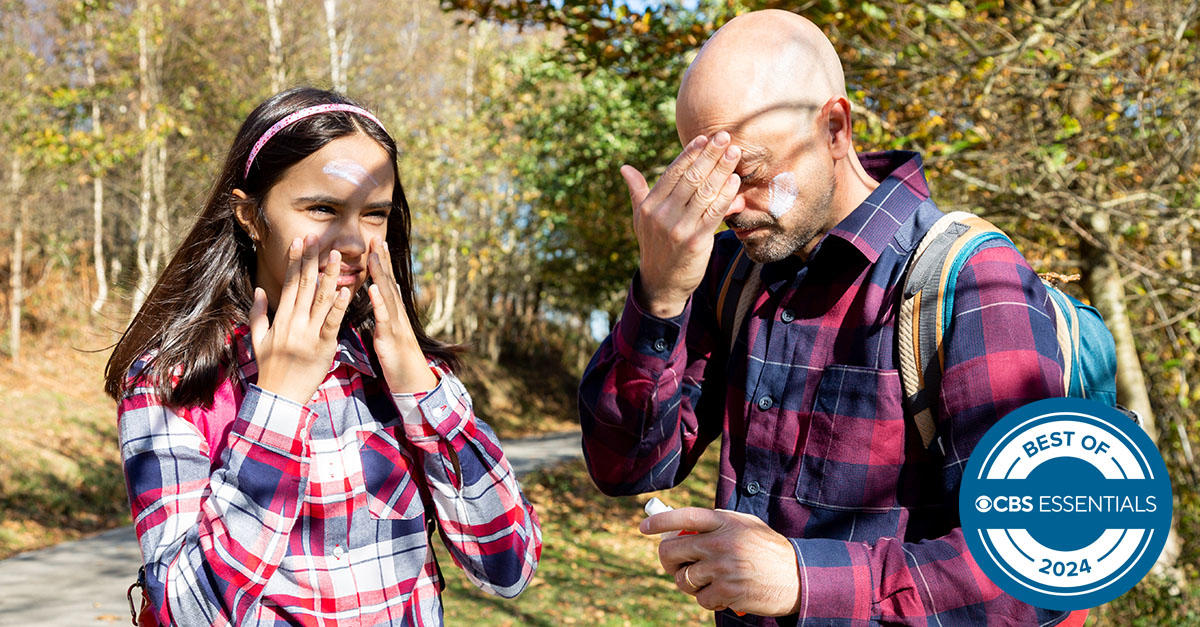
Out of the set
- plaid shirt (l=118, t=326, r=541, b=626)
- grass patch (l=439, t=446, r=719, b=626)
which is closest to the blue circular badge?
plaid shirt (l=118, t=326, r=541, b=626)

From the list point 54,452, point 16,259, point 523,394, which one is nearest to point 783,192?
point 54,452

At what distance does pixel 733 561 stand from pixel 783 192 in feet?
2.27

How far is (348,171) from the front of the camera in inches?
79.1

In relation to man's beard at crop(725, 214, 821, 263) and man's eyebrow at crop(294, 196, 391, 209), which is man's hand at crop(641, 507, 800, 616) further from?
man's eyebrow at crop(294, 196, 391, 209)

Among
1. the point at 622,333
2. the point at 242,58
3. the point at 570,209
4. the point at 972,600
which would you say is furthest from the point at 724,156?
the point at 242,58

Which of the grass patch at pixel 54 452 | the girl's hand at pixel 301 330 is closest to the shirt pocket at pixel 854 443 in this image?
the girl's hand at pixel 301 330

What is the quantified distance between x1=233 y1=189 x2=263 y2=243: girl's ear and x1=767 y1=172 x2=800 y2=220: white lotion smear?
3.87ft

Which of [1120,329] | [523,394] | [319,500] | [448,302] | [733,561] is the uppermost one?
[733,561]

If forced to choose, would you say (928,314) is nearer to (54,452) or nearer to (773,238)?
(773,238)

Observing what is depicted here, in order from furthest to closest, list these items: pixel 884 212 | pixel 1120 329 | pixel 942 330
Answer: pixel 1120 329
pixel 884 212
pixel 942 330

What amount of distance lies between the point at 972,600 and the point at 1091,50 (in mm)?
5039

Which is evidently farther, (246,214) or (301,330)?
(246,214)

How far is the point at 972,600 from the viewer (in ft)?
4.27

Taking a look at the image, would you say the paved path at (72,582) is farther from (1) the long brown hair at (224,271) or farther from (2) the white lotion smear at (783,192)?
(2) the white lotion smear at (783,192)
